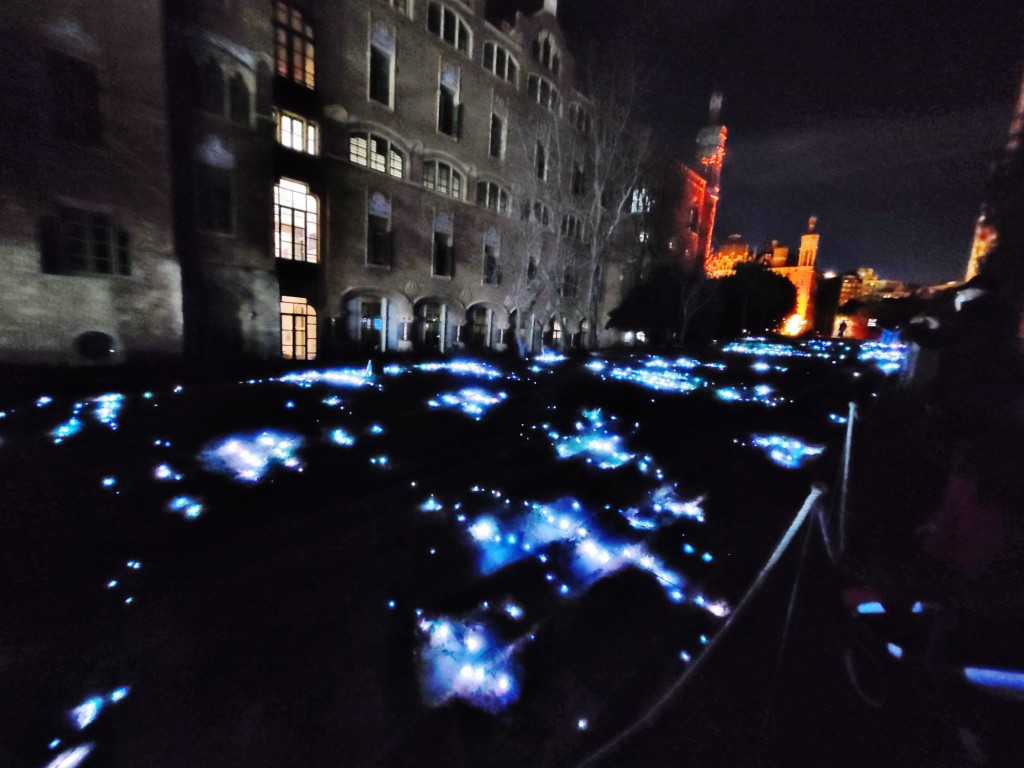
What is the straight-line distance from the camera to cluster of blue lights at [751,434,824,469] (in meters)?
6.87

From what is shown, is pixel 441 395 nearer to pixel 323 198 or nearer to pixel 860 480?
pixel 860 480

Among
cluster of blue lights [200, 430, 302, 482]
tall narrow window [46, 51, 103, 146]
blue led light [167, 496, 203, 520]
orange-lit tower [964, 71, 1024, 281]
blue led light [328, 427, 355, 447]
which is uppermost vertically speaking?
tall narrow window [46, 51, 103, 146]

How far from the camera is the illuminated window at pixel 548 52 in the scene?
27.2 meters

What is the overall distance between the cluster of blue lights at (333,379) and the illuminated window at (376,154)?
39.2 ft

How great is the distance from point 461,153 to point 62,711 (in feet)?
84.7

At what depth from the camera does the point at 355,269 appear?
67.0ft

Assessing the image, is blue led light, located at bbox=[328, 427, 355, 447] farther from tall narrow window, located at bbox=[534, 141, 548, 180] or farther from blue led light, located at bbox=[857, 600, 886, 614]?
tall narrow window, located at bbox=[534, 141, 548, 180]

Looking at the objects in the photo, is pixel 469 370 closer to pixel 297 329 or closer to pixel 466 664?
pixel 297 329

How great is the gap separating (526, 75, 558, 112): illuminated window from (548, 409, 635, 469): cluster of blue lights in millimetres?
26518

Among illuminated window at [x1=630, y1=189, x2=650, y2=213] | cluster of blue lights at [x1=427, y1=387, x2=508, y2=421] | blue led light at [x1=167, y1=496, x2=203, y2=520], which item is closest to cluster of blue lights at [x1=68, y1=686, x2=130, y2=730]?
blue led light at [x1=167, y1=496, x2=203, y2=520]

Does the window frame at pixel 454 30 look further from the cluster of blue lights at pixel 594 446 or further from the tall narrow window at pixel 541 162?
the cluster of blue lights at pixel 594 446

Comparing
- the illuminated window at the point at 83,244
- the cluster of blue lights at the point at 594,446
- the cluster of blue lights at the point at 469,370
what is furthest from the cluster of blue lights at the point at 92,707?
the illuminated window at the point at 83,244

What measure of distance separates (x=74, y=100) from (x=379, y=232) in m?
10.8

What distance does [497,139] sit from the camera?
2553 cm
